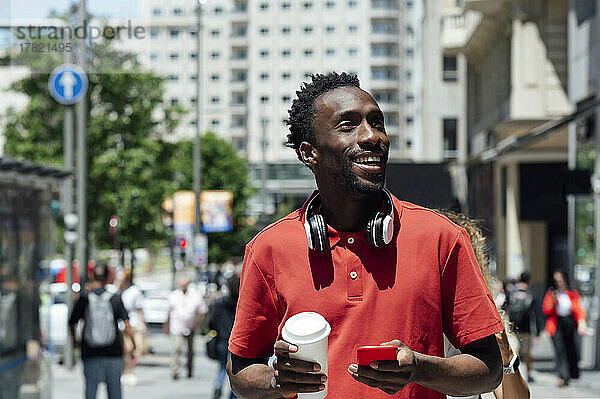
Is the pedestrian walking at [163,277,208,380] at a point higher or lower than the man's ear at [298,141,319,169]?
lower

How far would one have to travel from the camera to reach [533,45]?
2808cm

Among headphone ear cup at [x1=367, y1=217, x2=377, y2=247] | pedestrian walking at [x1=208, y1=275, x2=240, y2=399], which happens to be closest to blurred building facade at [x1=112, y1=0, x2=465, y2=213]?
pedestrian walking at [x1=208, y1=275, x2=240, y2=399]

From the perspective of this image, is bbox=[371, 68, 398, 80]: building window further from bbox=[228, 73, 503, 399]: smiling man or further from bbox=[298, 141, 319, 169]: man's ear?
bbox=[228, 73, 503, 399]: smiling man

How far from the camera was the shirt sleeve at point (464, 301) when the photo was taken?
2781 millimetres

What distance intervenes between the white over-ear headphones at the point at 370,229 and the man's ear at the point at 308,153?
0.15 meters

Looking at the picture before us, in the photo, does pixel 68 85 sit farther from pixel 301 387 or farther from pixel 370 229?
pixel 301 387

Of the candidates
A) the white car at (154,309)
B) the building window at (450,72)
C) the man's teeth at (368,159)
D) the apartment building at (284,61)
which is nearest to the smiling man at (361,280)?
the man's teeth at (368,159)

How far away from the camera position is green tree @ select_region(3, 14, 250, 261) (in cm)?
2906

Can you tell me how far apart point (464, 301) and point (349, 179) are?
42 centimetres

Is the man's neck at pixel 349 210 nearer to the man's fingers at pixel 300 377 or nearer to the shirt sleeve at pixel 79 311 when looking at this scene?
the man's fingers at pixel 300 377

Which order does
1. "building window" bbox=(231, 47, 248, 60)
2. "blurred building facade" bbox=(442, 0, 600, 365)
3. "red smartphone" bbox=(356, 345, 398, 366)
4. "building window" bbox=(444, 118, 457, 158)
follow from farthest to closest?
"building window" bbox=(231, 47, 248, 60), "building window" bbox=(444, 118, 457, 158), "blurred building facade" bbox=(442, 0, 600, 365), "red smartphone" bbox=(356, 345, 398, 366)

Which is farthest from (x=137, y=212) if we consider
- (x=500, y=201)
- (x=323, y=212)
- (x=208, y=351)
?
(x=323, y=212)

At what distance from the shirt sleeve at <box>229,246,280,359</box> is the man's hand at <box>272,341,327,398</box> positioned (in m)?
0.25

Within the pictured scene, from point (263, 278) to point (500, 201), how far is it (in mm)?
30850
